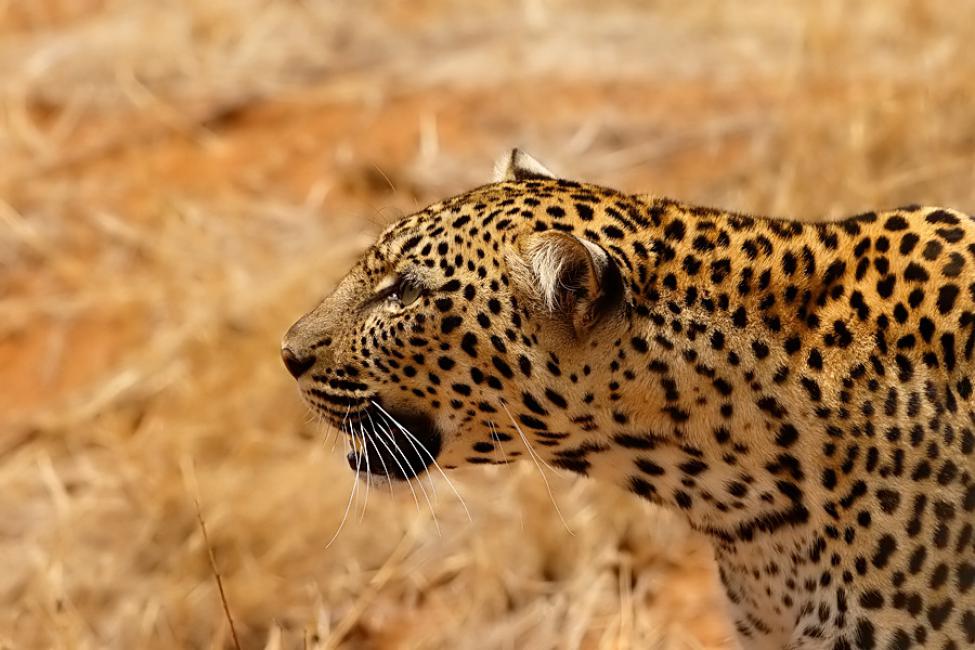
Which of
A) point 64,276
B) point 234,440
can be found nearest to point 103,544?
point 234,440

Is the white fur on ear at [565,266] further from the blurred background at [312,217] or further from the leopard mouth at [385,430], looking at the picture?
the blurred background at [312,217]

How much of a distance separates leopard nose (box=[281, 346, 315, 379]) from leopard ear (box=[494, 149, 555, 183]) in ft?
2.78

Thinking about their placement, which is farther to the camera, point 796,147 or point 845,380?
point 796,147

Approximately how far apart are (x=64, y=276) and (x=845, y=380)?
6.32 metres

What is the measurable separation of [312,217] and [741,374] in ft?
18.5

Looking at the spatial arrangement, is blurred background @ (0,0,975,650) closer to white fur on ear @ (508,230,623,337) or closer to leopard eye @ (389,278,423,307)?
leopard eye @ (389,278,423,307)

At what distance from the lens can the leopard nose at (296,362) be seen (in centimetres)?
457

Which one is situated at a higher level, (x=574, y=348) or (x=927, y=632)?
(x=574, y=348)

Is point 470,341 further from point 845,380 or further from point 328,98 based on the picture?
point 328,98

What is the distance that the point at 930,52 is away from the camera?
30.7 ft

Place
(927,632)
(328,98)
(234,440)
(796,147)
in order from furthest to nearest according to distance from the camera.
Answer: (328,98)
(796,147)
(234,440)
(927,632)

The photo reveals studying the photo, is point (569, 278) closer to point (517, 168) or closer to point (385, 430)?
point (385, 430)

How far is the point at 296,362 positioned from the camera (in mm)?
4594

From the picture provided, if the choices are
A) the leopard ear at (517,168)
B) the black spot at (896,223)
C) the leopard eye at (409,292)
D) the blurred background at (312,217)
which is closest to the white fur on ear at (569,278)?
the leopard eye at (409,292)
